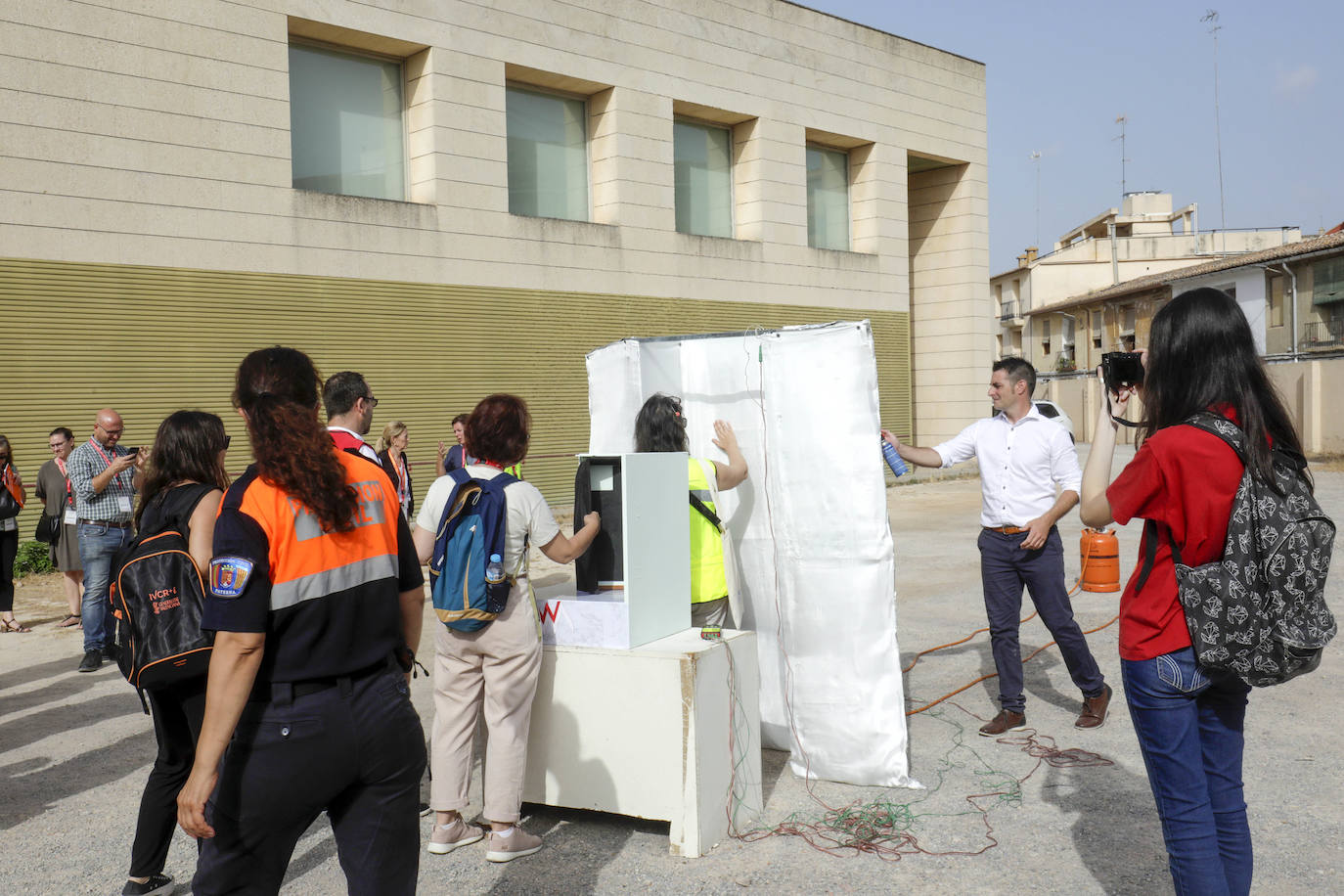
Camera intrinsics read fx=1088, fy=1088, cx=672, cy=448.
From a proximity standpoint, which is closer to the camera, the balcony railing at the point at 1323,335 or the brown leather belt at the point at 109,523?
the brown leather belt at the point at 109,523

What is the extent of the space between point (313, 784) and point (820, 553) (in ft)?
10.3

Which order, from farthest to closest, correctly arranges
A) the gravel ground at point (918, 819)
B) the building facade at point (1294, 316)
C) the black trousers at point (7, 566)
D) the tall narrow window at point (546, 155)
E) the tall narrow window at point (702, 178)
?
1. the building facade at point (1294, 316)
2. the tall narrow window at point (702, 178)
3. the tall narrow window at point (546, 155)
4. the black trousers at point (7, 566)
5. the gravel ground at point (918, 819)

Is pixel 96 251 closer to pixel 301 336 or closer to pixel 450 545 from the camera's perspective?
pixel 301 336

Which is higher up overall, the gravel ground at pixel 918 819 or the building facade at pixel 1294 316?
the building facade at pixel 1294 316

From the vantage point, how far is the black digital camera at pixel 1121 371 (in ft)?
11.0

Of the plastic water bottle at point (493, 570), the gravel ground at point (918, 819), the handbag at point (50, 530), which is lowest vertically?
the gravel ground at point (918, 819)

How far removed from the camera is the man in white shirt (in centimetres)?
586

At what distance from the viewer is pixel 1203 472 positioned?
2.91 metres

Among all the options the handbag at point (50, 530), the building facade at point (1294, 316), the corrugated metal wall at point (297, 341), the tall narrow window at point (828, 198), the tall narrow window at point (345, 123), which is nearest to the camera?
the handbag at point (50, 530)

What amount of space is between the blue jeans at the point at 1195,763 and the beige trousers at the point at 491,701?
7.82 ft

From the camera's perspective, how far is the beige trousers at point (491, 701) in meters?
4.46

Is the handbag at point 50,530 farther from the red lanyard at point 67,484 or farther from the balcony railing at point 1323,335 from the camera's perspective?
the balcony railing at point 1323,335

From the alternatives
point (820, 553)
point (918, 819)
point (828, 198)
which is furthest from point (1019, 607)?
point (828, 198)

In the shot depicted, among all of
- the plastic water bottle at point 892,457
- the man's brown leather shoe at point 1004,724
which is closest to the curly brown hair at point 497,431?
the plastic water bottle at point 892,457
